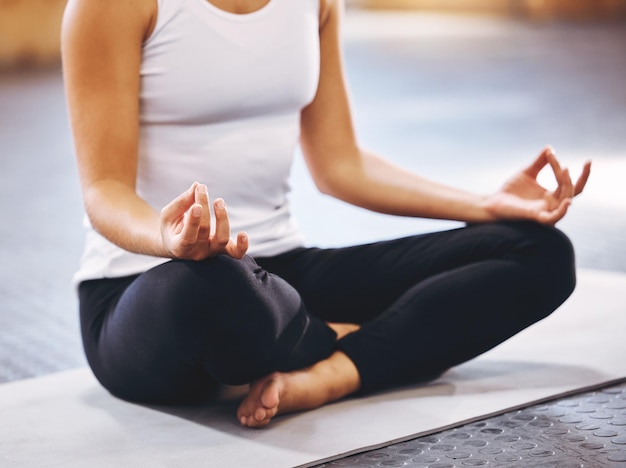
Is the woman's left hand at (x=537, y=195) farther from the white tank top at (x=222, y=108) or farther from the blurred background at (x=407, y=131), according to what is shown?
the blurred background at (x=407, y=131)

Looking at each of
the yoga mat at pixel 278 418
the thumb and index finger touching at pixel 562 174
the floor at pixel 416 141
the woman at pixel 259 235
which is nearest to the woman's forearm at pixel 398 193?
the woman at pixel 259 235

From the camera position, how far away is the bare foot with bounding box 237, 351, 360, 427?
4.52ft

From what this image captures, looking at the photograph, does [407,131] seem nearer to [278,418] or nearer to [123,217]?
[278,418]

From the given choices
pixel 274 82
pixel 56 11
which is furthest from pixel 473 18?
pixel 274 82

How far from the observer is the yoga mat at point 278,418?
4.30 feet

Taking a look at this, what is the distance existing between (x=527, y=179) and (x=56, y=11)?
547 centimetres

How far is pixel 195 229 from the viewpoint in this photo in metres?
1.13

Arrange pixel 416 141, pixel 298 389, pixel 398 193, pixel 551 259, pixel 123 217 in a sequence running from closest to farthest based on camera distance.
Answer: pixel 123 217 → pixel 298 389 → pixel 551 259 → pixel 398 193 → pixel 416 141

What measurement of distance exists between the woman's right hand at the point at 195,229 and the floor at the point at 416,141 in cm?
32

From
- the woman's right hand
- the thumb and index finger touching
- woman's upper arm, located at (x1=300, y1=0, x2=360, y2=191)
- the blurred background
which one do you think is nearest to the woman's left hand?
the thumb and index finger touching

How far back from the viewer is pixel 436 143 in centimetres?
385

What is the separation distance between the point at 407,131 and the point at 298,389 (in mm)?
2784

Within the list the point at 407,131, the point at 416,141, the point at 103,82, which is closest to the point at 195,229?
the point at 103,82

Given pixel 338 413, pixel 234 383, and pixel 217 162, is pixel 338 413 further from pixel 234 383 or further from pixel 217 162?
pixel 217 162
